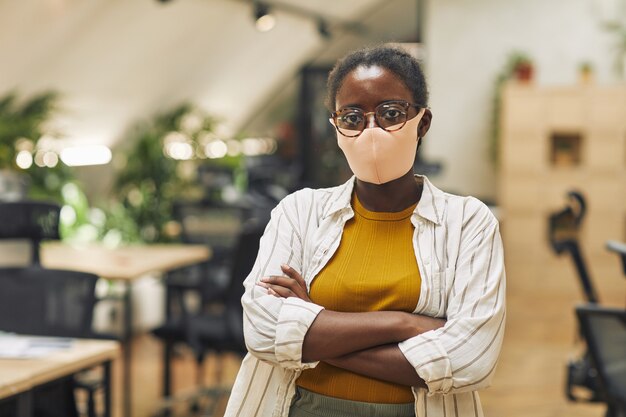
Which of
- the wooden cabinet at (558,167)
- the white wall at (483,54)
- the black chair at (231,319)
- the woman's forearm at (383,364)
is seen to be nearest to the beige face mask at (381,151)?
the woman's forearm at (383,364)

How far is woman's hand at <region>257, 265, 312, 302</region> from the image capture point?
1.64 m

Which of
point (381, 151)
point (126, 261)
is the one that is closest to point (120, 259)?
point (126, 261)

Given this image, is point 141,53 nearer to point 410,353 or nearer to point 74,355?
point 74,355

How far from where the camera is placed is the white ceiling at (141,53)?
628cm

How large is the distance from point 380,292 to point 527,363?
14.6 feet

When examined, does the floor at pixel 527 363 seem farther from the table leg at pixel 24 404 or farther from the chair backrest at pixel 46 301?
the table leg at pixel 24 404

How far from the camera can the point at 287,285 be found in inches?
64.7

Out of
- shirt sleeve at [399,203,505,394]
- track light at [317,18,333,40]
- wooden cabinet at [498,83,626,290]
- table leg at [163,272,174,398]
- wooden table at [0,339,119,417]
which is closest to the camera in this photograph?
shirt sleeve at [399,203,505,394]

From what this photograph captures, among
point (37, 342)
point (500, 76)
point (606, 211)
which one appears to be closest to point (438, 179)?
point (500, 76)

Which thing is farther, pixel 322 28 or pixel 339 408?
pixel 322 28

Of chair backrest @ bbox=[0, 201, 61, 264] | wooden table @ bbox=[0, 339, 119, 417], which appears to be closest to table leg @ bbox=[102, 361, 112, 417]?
wooden table @ bbox=[0, 339, 119, 417]

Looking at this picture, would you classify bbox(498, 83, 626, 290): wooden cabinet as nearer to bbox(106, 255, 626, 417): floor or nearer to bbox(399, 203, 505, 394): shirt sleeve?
bbox(106, 255, 626, 417): floor

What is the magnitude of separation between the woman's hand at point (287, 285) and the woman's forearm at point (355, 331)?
0.27ft

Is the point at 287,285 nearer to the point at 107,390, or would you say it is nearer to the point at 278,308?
the point at 278,308
